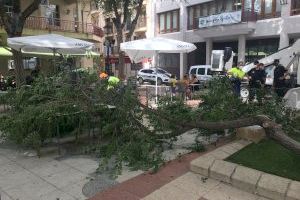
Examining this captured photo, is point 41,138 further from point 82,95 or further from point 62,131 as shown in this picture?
point 82,95

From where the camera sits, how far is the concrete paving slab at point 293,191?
418cm

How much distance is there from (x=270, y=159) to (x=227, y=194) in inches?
49.7

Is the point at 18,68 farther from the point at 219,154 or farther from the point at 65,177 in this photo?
the point at 219,154

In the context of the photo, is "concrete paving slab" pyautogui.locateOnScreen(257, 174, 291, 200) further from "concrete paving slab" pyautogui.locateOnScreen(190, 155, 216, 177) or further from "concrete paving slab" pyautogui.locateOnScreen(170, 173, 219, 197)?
"concrete paving slab" pyautogui.locateOnScreen(190, 155, 216, 177)

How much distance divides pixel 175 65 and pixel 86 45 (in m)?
23.3

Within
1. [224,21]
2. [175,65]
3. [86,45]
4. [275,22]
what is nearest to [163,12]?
[175,65]

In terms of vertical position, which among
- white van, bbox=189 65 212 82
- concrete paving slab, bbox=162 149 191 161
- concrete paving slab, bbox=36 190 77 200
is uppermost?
white van, bbox=189 65 212 82

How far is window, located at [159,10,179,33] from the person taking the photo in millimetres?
32281

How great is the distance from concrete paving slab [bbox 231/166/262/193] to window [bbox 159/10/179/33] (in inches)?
1120

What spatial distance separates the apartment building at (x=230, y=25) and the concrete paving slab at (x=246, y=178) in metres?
19.9

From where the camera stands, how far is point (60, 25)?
77.4 feet

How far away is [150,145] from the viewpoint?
212 inches

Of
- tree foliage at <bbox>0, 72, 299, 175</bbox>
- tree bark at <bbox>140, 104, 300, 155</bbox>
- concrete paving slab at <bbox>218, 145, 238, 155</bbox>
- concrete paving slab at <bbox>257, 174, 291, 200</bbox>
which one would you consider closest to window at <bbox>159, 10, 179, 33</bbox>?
tree foliage at <bbox>0, 72, 299, 175</bbox>

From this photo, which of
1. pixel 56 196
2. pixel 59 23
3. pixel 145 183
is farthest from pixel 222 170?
pixel 59 23
